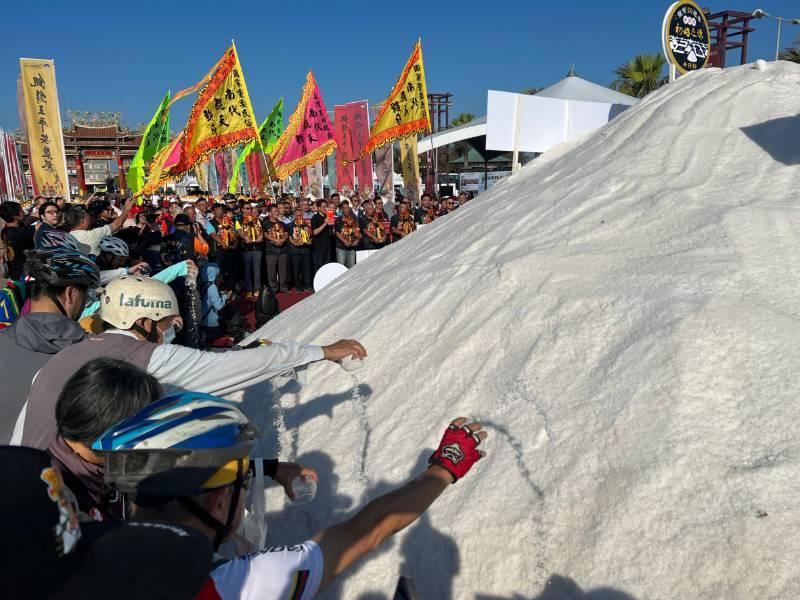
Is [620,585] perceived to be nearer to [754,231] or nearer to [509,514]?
[509,514]

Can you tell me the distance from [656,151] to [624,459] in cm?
294

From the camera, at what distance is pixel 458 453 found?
1602mm

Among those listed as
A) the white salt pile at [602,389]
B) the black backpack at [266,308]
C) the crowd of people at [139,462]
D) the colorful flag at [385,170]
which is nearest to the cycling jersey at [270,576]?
the crowd of people at [139,462]

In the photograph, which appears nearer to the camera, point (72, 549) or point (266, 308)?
point (72, 549)

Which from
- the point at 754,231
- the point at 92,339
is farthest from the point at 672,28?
the point at 92,339

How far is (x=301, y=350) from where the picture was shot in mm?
2279

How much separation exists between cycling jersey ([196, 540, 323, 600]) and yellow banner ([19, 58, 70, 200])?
12002 millimetres

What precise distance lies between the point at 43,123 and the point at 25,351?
36.3 feet

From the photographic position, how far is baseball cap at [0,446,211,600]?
830 millimetres

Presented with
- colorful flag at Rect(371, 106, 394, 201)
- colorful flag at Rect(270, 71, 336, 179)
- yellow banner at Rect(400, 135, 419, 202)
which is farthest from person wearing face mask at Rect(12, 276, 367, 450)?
colorful flag at Rect(371, 106, 394, 201)

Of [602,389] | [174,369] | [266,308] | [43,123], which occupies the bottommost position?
[266,308]

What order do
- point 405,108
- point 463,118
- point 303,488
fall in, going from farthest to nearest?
point 463,118
point 405,108
point 303,488

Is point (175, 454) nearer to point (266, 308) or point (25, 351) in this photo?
point (25, 351)

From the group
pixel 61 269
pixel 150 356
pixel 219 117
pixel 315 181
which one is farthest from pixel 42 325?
pixel 315 181
